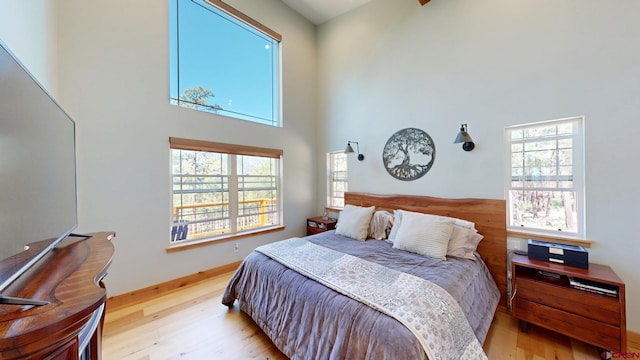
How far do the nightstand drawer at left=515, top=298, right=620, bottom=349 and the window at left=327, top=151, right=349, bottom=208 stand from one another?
2.66 m

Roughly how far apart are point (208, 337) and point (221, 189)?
6.13 feet

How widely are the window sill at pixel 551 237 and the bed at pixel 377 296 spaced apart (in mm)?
151

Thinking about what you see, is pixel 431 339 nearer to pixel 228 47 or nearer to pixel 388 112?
pixel 388 112

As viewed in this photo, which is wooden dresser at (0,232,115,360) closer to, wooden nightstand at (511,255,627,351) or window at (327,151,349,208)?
wooden nightstand at (511,255,627,351)

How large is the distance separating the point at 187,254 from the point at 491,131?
13.0 feet

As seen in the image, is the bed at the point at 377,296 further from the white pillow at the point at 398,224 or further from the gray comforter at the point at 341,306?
the white pillow at the point at 398,224

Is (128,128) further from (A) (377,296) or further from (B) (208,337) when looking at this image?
(A) (377,296)

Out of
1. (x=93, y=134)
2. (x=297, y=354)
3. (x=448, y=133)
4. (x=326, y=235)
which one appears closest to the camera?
(x=297, y=354)

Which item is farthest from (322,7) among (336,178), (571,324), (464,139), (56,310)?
(571,324)

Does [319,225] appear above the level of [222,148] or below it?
below

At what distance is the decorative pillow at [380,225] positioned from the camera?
116 inches

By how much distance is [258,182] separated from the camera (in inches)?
148

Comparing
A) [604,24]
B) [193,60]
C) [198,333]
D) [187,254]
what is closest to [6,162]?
[198,333]

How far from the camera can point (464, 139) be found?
257cm
